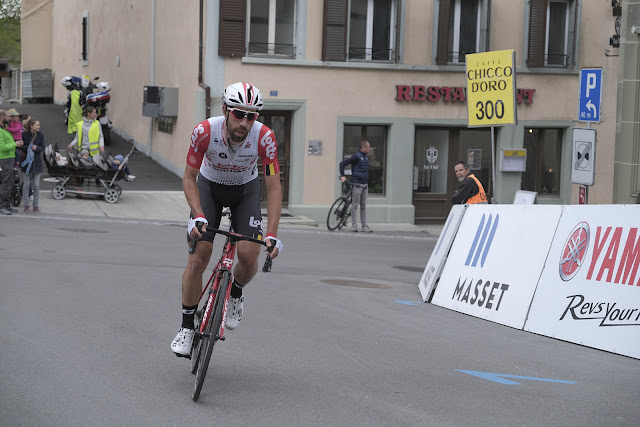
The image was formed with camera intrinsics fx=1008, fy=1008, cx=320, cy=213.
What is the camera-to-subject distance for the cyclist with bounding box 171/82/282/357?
21.9ft

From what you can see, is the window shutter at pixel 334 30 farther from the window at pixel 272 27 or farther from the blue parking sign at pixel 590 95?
the blue parking sign at pixel 590 95

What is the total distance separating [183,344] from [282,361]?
1166 millimetres

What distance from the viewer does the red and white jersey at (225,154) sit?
22.2ft

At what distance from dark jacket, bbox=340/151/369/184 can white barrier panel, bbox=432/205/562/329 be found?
1025cm

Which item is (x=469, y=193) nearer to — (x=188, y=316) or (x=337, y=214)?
(x=337, y=214)

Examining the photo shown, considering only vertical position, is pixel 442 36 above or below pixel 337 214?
above

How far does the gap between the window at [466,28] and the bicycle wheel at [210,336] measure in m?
21.0

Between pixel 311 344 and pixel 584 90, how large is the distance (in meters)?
8.99

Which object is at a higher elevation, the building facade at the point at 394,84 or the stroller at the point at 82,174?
the building facade at the point at 394,84

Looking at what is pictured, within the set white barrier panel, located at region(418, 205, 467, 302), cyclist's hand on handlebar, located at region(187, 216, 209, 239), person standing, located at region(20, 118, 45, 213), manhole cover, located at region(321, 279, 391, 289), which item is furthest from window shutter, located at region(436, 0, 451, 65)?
cyclist's hand on handlebar, located at region(187, 216, 209, 239)

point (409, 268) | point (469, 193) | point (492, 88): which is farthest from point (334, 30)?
point (409, 268)

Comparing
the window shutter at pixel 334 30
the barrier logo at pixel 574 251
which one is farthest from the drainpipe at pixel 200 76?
the barrier logo at pixel 574 251

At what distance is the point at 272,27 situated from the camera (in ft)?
83.6

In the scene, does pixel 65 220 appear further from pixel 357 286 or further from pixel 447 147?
pixel 447 147
